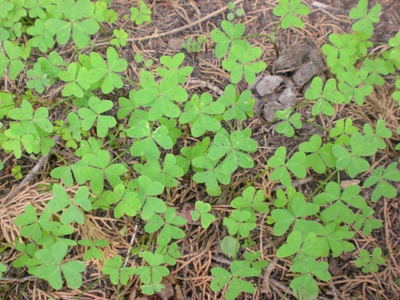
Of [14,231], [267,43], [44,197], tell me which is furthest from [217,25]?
[14,231]

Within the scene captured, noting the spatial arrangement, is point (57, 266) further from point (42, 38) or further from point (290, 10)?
point (290, 10)

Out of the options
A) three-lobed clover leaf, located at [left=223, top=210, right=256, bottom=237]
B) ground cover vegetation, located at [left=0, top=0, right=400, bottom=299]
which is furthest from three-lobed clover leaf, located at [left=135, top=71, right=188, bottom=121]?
three-lobed clover leaf, located at [left=223, top=210, right=256, bottom=237]

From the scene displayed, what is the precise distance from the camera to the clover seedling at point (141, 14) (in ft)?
8.62

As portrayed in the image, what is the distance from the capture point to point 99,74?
225cm

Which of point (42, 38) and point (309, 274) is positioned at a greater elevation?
point (42, 38)

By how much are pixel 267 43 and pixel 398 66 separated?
0.92 metres

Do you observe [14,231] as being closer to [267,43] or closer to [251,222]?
[251,222]

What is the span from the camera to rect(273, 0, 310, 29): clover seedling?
2.37 m

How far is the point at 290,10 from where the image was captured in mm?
2393

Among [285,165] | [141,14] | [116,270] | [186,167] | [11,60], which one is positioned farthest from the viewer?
[141,14]

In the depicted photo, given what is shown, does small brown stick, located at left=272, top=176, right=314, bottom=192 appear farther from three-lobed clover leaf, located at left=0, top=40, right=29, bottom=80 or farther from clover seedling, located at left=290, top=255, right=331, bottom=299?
three-lobed clover leaf, located at left=0, top=40, right=29, bottom=80

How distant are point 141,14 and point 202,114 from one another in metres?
1.05

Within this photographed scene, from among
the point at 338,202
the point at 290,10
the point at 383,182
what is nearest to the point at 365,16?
the point at 290,10

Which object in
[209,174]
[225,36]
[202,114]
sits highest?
[225,36]
